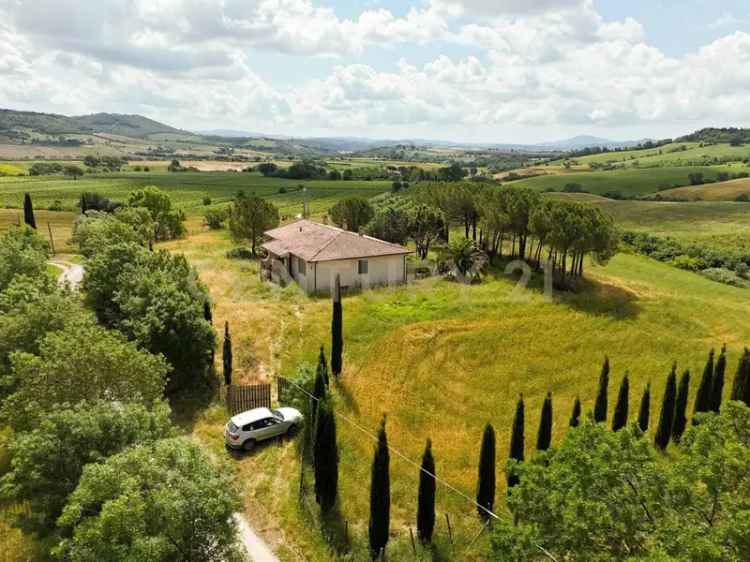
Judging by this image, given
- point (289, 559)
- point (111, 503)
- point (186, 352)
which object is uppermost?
point (111, 503)

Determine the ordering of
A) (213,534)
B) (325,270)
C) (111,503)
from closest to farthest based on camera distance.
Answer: (111,503) < (213,534) < (325,270)

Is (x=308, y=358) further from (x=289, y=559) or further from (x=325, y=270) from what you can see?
(x=289, y=559)

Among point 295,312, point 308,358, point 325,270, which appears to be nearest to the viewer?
point 308,358

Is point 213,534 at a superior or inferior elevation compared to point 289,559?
superior

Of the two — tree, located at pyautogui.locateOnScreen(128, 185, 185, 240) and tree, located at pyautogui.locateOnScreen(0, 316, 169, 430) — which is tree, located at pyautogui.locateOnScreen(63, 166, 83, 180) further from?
tree, located at pyautogui.locateOnScreen(0, 316, 169, 430)

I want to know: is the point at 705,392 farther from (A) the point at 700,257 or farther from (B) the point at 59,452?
(A) the point at 700,257

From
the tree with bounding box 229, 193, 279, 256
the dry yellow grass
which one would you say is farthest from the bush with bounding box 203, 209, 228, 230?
the dry yellow grass

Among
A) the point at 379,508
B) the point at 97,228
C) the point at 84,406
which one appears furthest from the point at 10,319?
the point at 97,228
